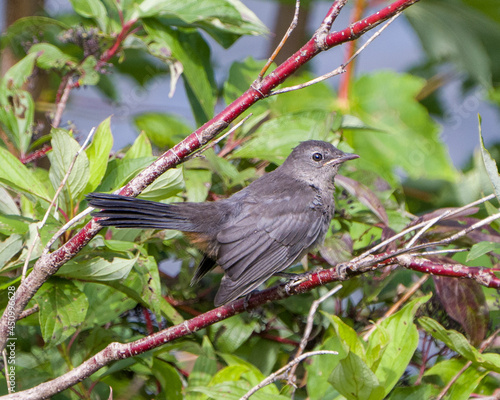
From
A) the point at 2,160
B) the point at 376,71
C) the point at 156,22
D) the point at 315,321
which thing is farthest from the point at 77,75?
the point at 376,71

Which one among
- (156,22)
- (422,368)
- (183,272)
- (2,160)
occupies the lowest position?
(422,368)

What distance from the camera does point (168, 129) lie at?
326 centimetres

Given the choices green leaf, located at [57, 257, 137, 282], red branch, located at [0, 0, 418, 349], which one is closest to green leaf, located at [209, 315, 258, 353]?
green leaf, located at [57, 257, 137, 282]

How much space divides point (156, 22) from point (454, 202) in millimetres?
2145

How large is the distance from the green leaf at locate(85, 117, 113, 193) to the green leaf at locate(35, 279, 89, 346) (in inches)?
13.5

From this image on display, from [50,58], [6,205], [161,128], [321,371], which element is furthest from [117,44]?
[321,371]

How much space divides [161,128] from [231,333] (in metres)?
1.34

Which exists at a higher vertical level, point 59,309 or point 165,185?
point 165,185

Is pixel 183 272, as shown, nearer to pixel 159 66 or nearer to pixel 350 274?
pixel 350 274

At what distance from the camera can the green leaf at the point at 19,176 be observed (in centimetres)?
201

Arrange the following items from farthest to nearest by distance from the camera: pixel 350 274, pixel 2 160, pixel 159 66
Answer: pixel 159 66, pixel 2 160, pixel 350 274

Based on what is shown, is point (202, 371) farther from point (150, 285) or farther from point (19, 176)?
point (19, 176)

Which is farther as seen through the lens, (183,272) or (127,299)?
(183,272)

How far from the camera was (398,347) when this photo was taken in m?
1.98
